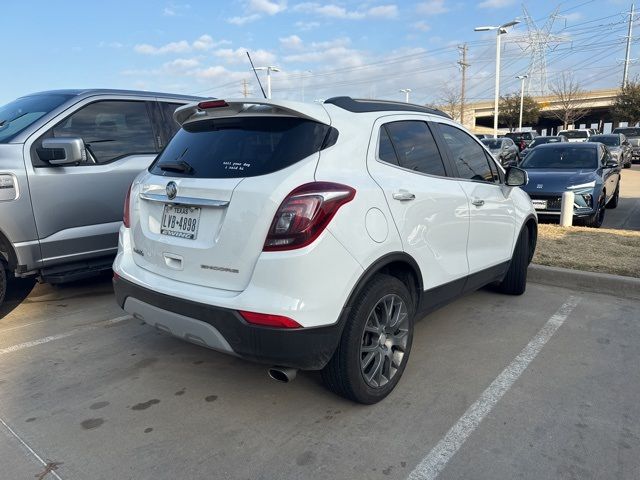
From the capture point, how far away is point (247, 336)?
8.50 feet

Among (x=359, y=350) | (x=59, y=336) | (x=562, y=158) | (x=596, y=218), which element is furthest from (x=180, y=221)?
(x=562, y=158)

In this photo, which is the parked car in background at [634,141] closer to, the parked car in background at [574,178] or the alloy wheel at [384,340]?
the parked car in background at [574,178]

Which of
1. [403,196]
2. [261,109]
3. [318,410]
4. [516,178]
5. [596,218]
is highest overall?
[261,109]

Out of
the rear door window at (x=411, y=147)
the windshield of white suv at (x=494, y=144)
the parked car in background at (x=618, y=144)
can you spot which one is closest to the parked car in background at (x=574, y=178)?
the rear door window at (x=411, y=147)

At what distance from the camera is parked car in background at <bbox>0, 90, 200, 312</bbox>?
4.29m

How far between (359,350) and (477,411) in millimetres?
857

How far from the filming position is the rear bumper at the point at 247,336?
2.57 metres

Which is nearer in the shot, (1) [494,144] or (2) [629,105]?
(1) [494,144]

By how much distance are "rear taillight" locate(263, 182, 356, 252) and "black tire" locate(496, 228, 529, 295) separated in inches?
119

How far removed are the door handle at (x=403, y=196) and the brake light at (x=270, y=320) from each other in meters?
1.04

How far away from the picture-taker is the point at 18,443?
271 centimetres

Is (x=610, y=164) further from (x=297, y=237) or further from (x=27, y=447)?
(x=27, y=447)

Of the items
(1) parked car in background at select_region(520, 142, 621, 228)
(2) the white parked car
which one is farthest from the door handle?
(1) parked car in background at select_region(520, 142, 621, 228)

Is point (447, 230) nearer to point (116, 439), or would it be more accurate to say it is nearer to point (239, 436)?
point (239, 436)
